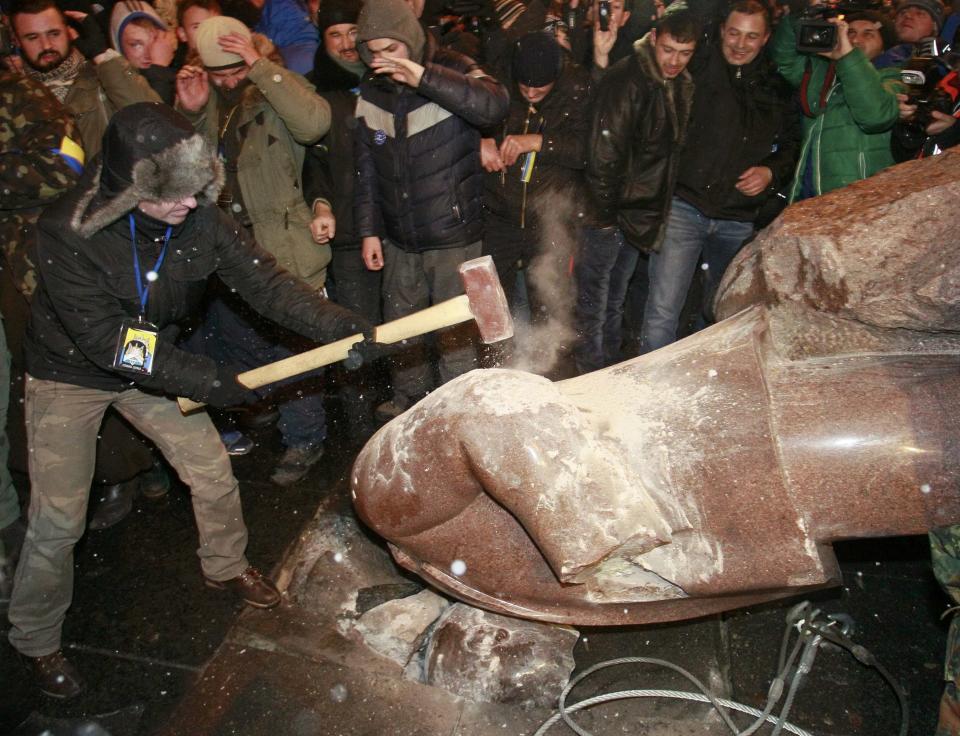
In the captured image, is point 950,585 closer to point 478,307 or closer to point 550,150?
point 478,307

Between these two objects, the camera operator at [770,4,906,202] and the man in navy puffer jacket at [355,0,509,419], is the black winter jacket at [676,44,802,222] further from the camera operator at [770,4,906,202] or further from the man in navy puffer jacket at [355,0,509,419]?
the man in navy puffer jacket at [355,0,509,419]

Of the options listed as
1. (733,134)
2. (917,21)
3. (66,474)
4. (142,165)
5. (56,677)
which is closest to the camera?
(142,165)

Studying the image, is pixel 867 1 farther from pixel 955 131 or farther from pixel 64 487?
pixel 64 487

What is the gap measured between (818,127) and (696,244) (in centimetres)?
85

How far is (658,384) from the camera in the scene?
210cm

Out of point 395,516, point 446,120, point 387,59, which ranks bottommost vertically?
point 395,516

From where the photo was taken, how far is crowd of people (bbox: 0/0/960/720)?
8.80 ft

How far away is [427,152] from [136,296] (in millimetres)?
1660

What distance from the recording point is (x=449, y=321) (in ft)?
7.99

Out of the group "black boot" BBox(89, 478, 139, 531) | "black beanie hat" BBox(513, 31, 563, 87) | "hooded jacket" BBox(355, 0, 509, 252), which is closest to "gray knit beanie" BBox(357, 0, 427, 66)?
"hooded jacket" BBox(355, 0, 509, 252)

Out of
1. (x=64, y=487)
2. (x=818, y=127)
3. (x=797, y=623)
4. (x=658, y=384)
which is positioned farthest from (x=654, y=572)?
(x=818, y=127)

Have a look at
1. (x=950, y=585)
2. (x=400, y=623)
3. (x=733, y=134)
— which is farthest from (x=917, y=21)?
(x=400, y=623)

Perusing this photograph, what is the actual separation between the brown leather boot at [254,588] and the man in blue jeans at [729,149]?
2.71 m

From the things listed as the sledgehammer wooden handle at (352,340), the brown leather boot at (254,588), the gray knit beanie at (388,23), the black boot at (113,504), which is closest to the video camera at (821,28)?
the gray knit beanie at (388,23)
